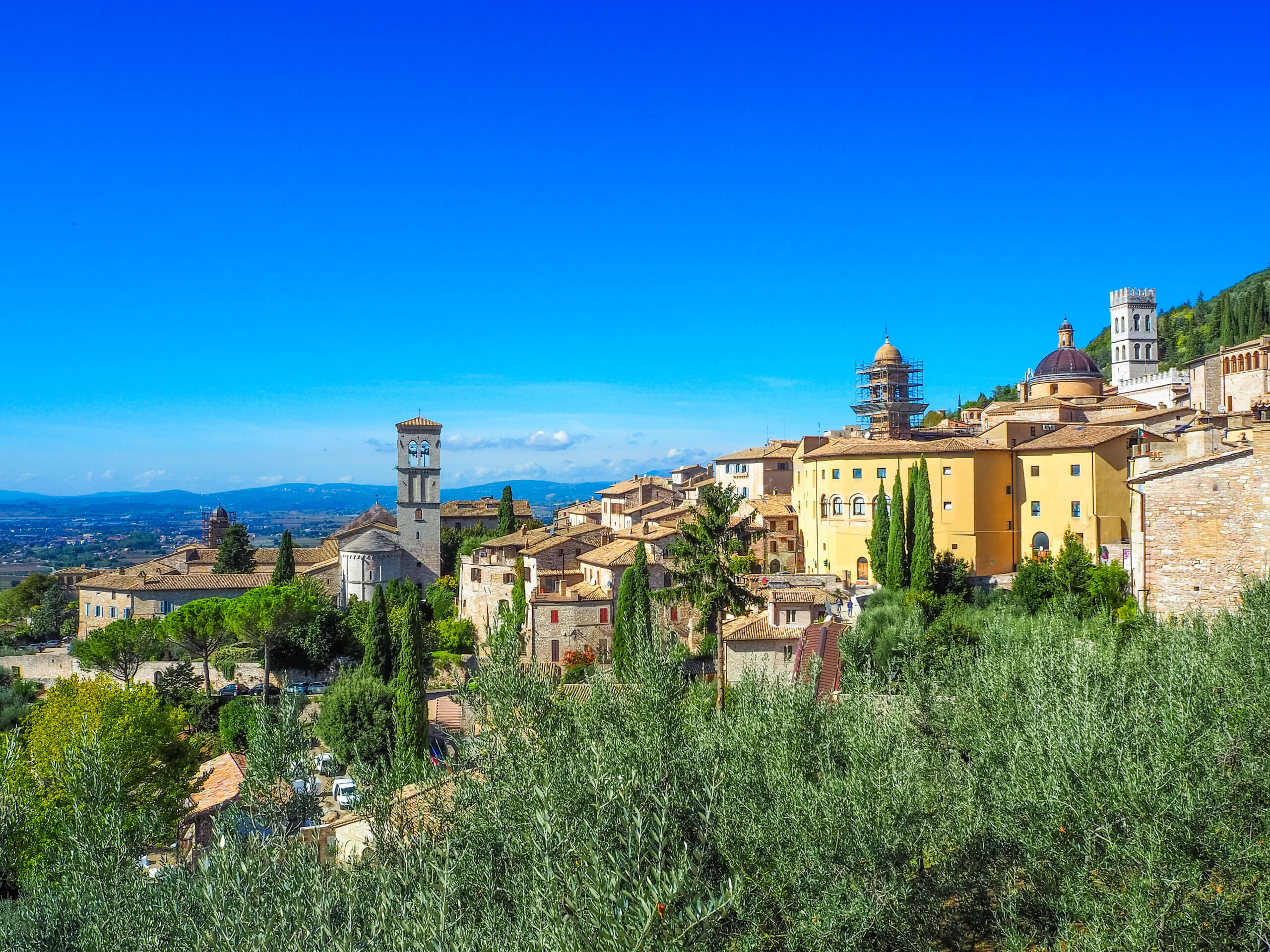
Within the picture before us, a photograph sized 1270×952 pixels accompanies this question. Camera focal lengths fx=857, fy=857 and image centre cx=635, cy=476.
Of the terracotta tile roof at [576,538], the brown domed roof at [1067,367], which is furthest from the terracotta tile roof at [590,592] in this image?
the brown domed roof at [1067,367]

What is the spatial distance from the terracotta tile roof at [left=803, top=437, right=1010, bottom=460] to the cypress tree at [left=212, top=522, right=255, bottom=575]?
141 feet

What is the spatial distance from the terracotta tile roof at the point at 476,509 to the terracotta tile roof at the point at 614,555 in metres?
25.3

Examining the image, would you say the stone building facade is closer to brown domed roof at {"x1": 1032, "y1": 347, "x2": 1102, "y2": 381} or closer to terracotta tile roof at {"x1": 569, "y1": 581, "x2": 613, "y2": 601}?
terracotta tile roof at {"x1": 569, "y1": 581, "x2": 613, "y2": 601}

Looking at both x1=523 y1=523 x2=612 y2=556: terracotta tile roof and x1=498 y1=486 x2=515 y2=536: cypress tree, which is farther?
x1=498 y1=486 x2=515 y2=536: cypress tree

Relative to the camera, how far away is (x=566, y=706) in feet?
39.6

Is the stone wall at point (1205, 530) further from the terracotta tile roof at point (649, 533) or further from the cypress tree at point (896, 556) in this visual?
the terracotta tile roof at point (649, 533)

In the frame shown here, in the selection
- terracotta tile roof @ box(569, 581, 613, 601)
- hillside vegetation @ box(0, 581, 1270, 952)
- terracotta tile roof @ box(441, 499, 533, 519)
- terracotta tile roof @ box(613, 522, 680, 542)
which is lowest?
terracotta tile roof @ box(569, 581, 613, 601)

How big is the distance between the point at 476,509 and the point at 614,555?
34.0 meters

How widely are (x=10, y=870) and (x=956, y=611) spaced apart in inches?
1056

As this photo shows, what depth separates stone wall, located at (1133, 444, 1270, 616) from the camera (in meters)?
21.5

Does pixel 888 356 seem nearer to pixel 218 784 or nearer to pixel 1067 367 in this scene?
pixel 1067 367

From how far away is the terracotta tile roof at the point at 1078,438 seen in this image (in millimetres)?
35188

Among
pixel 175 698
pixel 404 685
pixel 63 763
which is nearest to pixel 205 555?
pixel 175 698

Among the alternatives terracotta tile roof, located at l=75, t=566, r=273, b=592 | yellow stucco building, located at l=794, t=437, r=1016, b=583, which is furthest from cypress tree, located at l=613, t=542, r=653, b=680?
terracotta tile roof, located at l=75, t=566, r=273, b=592
